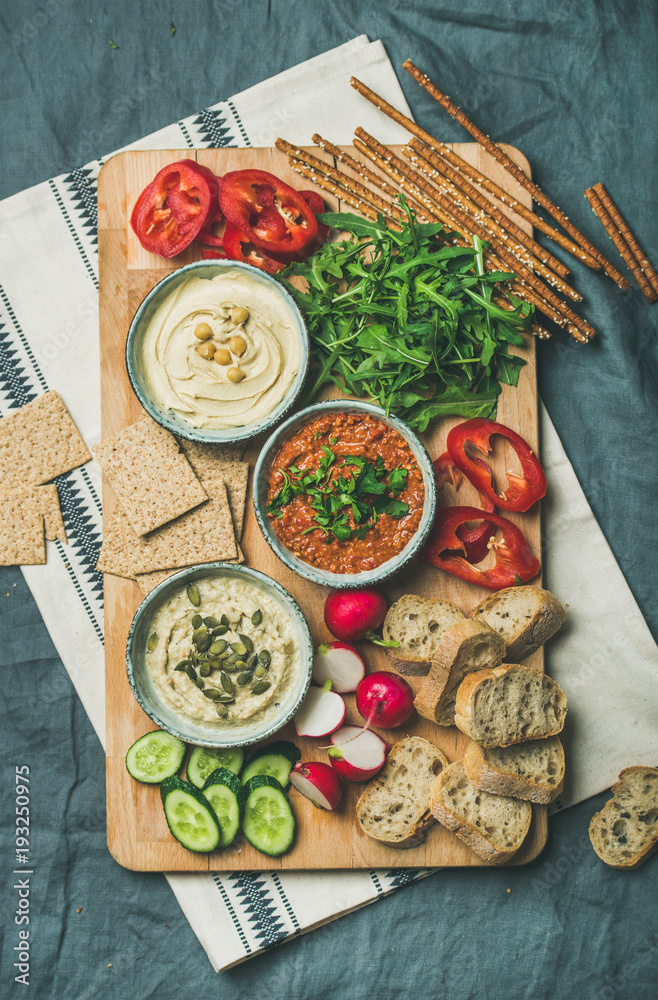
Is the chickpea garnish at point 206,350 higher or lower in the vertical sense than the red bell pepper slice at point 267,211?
lower

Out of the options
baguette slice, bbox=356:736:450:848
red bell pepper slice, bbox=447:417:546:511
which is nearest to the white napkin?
red bell pepper slice, bbox=447:417:546:511

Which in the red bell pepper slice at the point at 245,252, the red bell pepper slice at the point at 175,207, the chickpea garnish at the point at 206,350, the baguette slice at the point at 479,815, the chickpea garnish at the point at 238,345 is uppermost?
the red bell pepper slice at the point at 175,207

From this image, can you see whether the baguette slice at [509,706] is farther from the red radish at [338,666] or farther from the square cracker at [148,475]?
the square cracker at [148,475]

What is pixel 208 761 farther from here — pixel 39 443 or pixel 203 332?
pixel 203 332

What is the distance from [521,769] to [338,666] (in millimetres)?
1071

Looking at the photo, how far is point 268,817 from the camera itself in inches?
146

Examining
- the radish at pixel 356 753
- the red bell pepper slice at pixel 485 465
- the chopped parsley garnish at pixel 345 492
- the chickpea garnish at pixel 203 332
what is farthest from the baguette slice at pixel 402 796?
the chickpea garnish at pixel 203 332

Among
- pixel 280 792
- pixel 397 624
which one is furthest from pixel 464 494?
pixel 280 792

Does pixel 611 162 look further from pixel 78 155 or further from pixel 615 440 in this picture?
pixel 78 155

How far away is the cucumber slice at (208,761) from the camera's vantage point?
147 inches

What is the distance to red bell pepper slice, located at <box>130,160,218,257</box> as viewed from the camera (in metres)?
3.73

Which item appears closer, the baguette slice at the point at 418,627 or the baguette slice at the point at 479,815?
the baguette slice at the point at 479,815

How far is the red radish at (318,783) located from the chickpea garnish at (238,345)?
6.82 ft

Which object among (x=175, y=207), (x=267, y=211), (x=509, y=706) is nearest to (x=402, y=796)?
(x=509, y=706)
